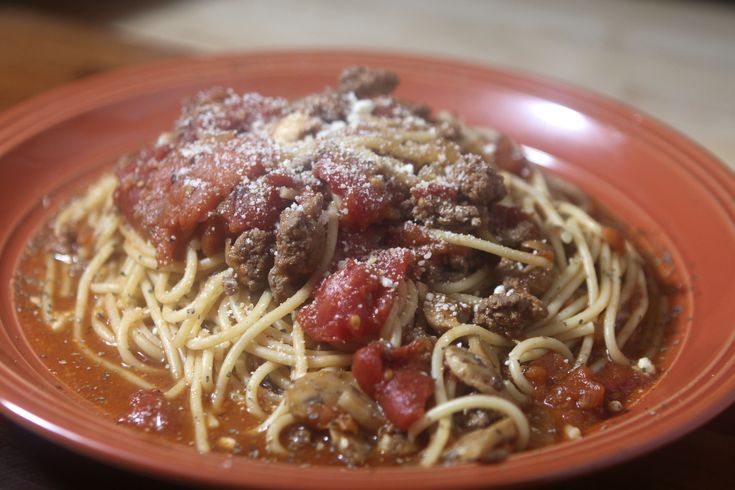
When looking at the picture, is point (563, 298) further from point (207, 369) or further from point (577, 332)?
point (207, 369)

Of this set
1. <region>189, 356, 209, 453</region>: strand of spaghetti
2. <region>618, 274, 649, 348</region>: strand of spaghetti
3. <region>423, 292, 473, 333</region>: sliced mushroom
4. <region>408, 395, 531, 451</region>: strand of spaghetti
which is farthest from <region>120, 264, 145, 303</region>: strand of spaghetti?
<region>618, 274, 649, 348</region>: strand of spaghetti

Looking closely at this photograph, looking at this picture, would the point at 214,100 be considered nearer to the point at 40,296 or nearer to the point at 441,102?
the point at 40,296

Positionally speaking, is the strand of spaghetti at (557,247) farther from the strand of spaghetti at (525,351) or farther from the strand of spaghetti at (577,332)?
the strand of spaghetti at (525,351)

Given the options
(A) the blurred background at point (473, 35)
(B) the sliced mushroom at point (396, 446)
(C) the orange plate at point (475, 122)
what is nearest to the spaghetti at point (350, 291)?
(B) the sliced mushroom at point (396, 446)

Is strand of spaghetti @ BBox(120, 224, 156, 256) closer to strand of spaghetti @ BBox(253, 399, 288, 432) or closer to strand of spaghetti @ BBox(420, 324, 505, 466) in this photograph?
strand of spaghetti @ BBox(253, 399, 288, 432)

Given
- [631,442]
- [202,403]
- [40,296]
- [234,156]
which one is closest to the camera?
[631,442]

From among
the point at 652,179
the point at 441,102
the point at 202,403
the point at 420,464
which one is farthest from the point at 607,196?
the point at 202,403
